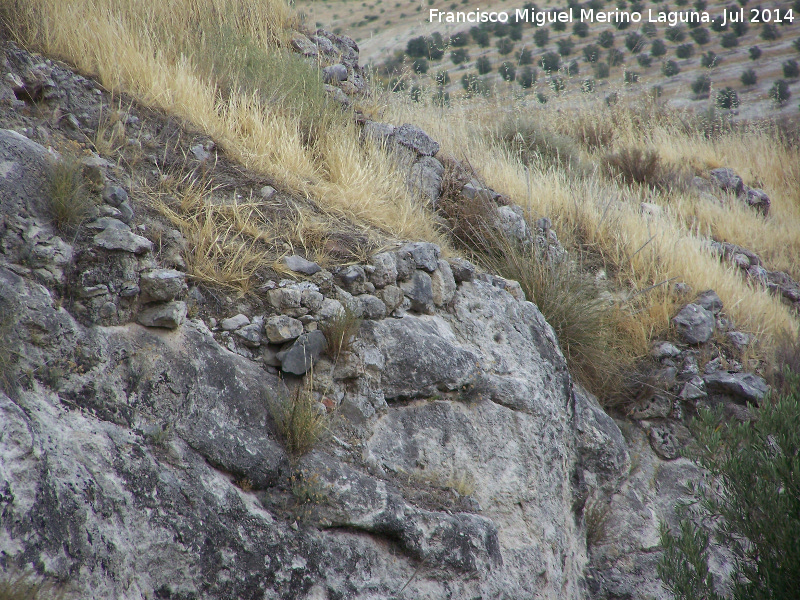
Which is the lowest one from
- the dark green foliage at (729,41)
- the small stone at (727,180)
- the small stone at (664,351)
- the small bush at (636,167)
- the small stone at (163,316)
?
the small stone at (664,351)

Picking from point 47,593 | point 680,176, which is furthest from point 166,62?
point 680,176

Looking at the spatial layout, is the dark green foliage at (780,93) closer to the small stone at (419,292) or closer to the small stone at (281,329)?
the small stone at (419,292)

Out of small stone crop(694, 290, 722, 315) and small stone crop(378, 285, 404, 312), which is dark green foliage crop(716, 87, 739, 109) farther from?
small stone crop(378, 285, 404, 312)

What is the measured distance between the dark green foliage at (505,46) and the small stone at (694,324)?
21.7 m

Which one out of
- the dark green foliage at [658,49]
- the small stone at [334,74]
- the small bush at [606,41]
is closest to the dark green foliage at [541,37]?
the small bush at [606,41]

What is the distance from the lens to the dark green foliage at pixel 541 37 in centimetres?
2430

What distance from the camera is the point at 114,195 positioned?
247cm

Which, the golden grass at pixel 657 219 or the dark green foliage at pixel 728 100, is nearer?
the golden grass at pixel 657 219

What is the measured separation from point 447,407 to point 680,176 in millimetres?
6587

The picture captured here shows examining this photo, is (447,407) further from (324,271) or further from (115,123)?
(115,123)

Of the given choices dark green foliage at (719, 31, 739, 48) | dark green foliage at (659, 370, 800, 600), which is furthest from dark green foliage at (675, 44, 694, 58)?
dark green foliage at (659, 370, 800, 600)

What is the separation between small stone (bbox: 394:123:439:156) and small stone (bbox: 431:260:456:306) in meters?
1.77

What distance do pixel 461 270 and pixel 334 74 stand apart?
3.19 metres

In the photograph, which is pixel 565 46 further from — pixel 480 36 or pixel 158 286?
pixel 158 286
